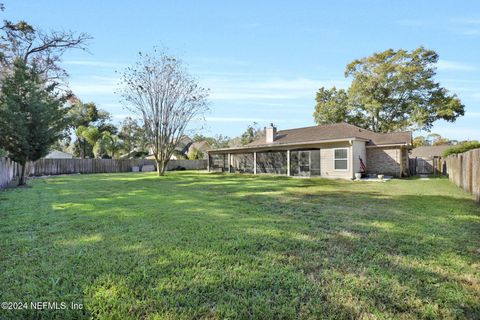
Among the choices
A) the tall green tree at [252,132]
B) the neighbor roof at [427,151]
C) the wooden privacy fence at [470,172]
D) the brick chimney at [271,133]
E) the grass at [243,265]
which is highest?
the tall green tree at [252,132]

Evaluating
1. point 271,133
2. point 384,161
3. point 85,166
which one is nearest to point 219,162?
point 271,133

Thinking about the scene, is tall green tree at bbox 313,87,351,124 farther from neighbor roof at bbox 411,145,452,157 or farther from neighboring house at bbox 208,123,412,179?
neighbor roof at bbox 411,145,452,157

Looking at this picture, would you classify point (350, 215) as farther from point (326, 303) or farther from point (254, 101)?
point (254, 101)

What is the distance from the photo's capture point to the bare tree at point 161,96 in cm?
1975

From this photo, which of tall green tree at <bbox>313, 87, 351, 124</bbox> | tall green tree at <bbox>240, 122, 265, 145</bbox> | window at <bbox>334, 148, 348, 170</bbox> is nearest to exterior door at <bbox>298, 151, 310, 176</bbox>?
window at <bbox>334, 148, 348, 170</bbox>

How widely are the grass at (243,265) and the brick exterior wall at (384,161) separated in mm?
12574

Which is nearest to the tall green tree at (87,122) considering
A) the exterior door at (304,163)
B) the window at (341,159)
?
the exterior door at (304,163)

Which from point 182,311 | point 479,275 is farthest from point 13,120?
point 479,275

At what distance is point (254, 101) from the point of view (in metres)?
24.8

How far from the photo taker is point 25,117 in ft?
38.5

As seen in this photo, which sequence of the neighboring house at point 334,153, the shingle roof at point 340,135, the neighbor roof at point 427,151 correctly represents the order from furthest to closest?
the neighbor roof at point 427,151
the shingle roof at point 340,135
the neighboring house at point 334,153

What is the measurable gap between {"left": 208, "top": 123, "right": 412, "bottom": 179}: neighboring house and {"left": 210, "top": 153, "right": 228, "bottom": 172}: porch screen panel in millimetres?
3944

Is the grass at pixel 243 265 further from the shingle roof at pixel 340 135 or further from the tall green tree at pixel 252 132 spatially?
the tall green tree at pixel 252 132

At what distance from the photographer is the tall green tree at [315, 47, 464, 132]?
25578 millimetres
